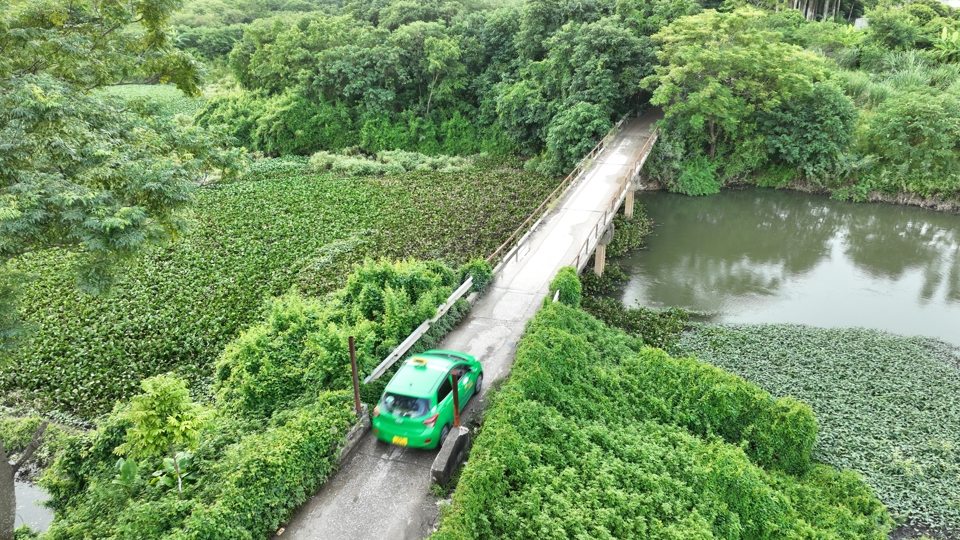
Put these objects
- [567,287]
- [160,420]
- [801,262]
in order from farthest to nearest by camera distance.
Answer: [801,262] < [567,287] < [160,420]

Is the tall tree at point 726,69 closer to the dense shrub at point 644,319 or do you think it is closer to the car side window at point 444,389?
the dense shrub at point 644,319

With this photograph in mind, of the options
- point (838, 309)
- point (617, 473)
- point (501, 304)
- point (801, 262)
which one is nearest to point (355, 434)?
point (617, 473)

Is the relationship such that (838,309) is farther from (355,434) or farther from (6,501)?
(6,501)

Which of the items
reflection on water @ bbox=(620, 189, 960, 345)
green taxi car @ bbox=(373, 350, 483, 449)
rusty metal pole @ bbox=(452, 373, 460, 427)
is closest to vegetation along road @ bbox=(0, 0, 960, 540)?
reflection on water @ bbox=(620, 189, 960, 345)

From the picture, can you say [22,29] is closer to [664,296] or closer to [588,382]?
[588,382]

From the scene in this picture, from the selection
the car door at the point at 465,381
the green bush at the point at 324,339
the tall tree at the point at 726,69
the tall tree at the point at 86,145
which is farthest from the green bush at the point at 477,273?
the tall tree at the point at 726,69
